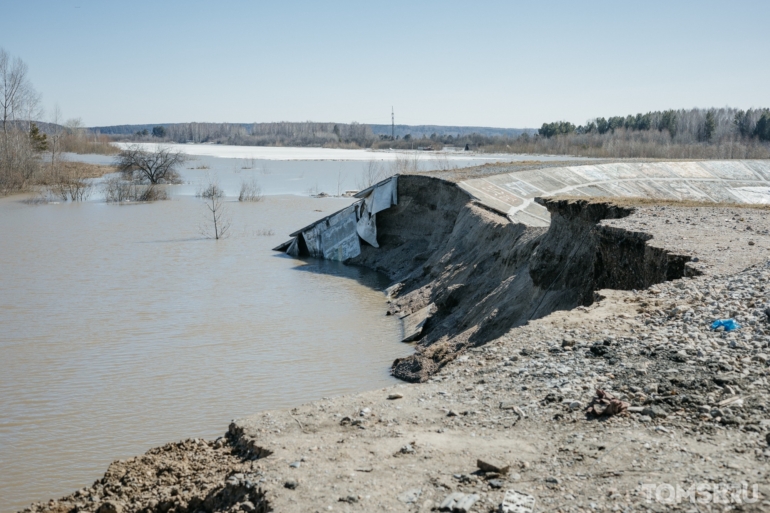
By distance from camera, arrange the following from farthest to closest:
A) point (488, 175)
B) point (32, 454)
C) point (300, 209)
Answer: point (300, 209) < point (488, 175) < point (32, 454)

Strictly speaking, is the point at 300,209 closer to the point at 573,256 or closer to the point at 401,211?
the point at 401,211

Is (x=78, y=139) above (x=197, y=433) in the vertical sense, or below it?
above

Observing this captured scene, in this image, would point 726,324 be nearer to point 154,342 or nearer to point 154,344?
point 154,344

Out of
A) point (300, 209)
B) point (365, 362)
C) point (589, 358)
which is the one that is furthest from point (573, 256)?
point (300, 209)

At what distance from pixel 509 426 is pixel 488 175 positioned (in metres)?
21.9


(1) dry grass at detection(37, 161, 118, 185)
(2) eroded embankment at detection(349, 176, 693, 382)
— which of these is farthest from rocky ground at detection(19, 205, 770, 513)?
(1) dry grass at detection(37, 161, 118, 185)

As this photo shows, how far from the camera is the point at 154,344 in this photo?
14.8m

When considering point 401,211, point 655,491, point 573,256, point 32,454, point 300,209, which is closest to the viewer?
point 655,491

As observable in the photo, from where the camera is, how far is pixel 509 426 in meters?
6.31

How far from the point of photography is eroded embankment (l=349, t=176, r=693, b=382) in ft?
38.7

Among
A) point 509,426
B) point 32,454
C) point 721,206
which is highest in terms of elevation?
point 721,206

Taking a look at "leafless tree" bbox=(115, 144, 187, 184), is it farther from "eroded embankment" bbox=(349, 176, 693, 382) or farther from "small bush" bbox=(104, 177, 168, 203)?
"eroded embankment" bbox=(349, 176, 693, 382)

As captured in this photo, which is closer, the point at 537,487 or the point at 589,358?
the point at 537,487

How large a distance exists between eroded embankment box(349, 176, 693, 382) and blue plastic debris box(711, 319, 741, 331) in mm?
2416
